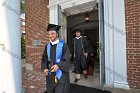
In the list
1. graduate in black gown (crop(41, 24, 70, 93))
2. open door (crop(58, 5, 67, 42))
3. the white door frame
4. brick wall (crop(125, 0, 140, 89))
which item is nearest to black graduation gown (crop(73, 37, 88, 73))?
the white door frame

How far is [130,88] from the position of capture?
5.86 meters

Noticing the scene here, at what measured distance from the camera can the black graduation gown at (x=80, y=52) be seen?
7121mm

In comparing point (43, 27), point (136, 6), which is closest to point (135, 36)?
point (136, 6)

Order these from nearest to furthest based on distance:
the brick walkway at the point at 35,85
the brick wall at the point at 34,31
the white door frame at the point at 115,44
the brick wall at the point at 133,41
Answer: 1. the brick wall at the point at 133,41
2. the white door frame at the point at 115,44
3. the brick walkway at the point at 35,85
4. the brick wall at the point at 34,31

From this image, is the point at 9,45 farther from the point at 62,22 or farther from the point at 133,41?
the point at 62,22

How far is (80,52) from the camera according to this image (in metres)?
7.16

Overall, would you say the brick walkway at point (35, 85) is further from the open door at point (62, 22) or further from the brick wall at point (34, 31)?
the open door at point (62, 22)

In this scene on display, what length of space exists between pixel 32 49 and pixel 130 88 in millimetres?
4850

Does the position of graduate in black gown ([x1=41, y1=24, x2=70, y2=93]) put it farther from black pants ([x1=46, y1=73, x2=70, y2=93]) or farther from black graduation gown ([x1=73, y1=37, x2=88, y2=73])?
black graduation gown ([x1=73, y1=37, x2=88, y2=73])

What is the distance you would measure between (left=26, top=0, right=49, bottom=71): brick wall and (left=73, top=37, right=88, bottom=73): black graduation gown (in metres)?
2.44

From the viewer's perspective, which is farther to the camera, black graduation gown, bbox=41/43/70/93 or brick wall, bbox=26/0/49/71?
brick wall, bbox=26/0/49/71

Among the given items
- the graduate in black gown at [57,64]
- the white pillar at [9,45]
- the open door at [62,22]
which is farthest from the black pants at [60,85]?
the open door at [62,22]

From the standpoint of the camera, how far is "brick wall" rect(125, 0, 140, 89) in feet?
18.7

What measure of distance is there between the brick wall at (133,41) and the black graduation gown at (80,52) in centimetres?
164
